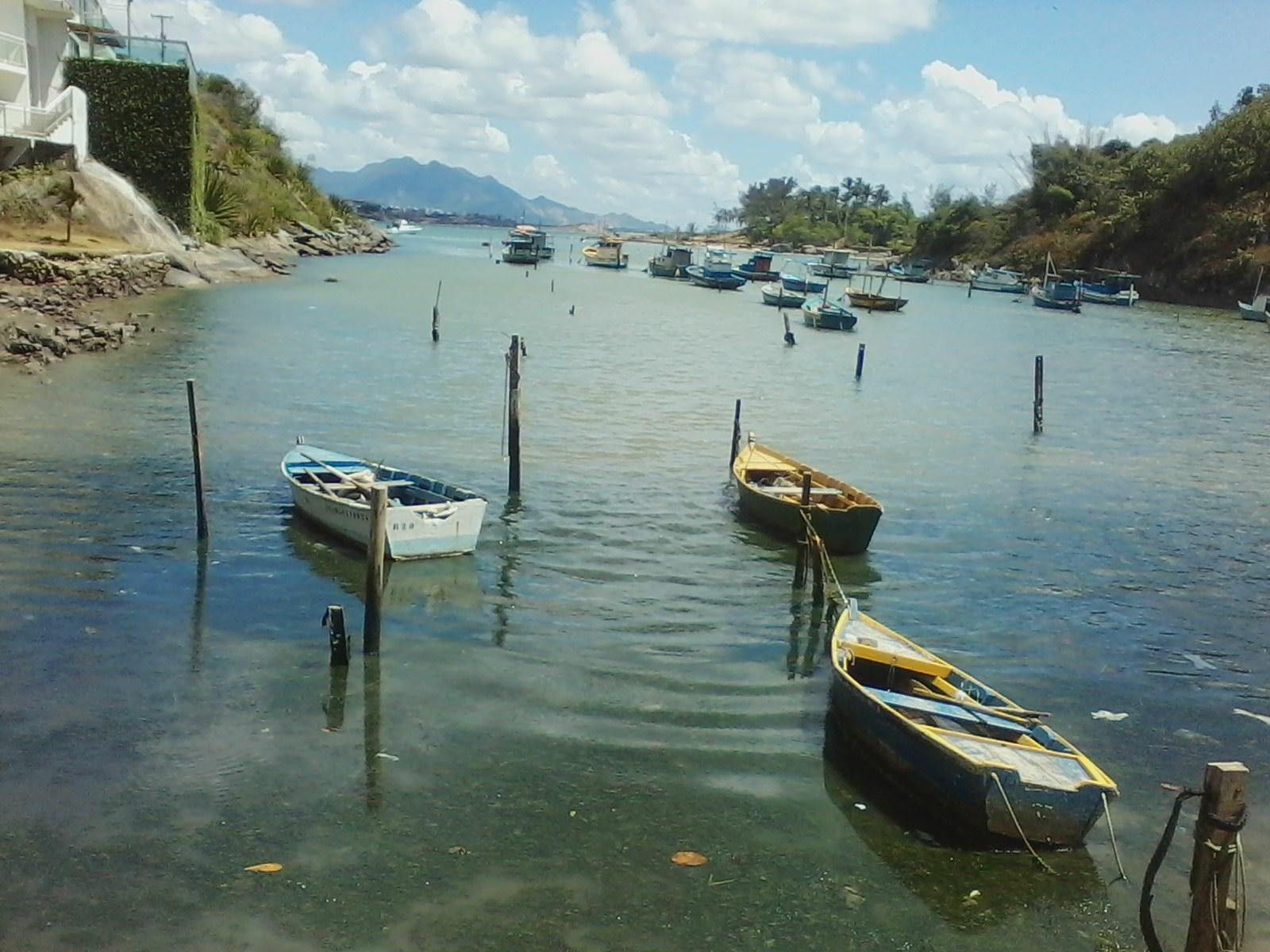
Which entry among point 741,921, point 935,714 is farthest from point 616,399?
point 741,921

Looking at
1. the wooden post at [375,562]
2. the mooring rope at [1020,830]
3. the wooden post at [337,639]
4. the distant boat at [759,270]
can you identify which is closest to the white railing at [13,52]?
the wooden post at [375,562]

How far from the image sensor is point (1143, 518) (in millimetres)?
23672

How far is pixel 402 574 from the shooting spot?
1709 cm

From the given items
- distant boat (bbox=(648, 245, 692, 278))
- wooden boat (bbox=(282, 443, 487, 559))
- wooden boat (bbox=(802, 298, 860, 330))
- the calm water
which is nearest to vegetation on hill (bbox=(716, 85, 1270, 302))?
distant boat (bbox=(648, 245, 692, 278))

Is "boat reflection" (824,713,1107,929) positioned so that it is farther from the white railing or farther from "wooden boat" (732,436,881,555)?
the white railing

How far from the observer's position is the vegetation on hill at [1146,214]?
3794 inches

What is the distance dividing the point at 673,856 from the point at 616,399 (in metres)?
26.0

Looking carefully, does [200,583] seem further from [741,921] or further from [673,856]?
[741,921]

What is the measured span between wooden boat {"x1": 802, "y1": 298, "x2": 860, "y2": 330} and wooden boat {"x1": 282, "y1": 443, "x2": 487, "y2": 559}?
4675 cm

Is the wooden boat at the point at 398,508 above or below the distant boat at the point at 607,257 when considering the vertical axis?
below

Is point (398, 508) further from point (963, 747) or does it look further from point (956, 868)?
point (956, 868)

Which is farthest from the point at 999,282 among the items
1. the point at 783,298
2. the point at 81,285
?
the point at 81,285

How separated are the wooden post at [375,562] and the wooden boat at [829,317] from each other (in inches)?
2078

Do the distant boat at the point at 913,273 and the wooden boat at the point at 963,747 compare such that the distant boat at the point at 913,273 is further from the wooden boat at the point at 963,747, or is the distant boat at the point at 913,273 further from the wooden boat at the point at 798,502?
the wooden boat at the point at 963,747
